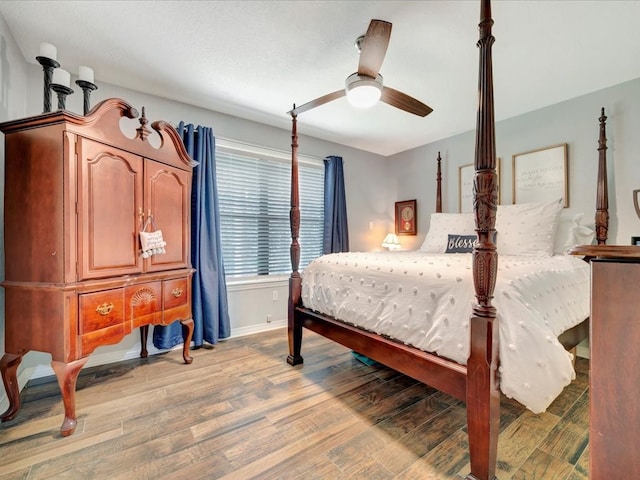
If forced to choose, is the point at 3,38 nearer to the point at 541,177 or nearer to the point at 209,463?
the point at 209,463

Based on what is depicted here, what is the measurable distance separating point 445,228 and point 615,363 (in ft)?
9.14

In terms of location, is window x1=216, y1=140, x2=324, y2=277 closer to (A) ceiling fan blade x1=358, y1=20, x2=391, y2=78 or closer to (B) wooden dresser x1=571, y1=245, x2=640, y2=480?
(A) ceiling fan blade x1=358, y1=20, x2=391, y2=78

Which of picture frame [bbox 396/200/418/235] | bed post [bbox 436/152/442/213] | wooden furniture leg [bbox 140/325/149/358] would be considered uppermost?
bed post [bbox 436/152/442/213]

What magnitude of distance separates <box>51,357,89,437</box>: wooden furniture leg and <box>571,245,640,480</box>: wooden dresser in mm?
2165

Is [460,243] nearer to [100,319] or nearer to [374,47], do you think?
[374,47]

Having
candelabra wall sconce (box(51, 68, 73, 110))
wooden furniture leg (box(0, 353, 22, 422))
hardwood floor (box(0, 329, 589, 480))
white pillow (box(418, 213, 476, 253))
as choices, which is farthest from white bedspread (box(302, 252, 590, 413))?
candelabra wall sconce (box(51, 68, 73, 110))

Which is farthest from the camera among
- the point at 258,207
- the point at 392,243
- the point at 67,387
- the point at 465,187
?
the point at 392,243

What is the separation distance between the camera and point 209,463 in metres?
1.41

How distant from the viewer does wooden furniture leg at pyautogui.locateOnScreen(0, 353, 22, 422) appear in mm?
1706

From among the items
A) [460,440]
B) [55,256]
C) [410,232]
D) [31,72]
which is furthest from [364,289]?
[31,72]

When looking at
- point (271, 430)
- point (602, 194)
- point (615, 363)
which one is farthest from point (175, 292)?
point (602, 194)

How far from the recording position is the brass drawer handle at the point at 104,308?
1784 millimetres

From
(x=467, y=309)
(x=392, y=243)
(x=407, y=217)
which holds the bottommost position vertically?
(x=467, y=309)

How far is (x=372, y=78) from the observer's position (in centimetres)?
185
